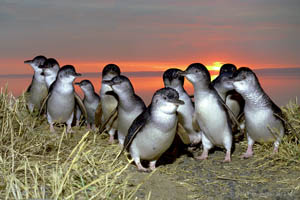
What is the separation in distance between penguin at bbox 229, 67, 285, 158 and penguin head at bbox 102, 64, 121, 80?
1.99 metres

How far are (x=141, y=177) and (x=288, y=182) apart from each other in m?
1.86

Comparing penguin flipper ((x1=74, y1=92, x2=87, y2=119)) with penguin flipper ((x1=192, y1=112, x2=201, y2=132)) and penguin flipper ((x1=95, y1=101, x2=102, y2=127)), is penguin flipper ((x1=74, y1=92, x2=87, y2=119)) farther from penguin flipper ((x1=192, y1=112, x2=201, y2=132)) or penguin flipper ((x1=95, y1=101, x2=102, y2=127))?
penguin flipper ((x1=192, y1=112, x2=201, y2=132))

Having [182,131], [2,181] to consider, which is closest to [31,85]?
[182,131]

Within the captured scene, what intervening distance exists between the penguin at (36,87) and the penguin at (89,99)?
929mm

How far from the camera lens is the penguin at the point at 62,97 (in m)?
7.85

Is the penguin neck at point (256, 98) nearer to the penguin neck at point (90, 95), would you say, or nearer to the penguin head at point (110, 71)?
the penguin head at point (110, 71)

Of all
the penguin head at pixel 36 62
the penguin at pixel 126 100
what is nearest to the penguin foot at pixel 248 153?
the penguin at pixel 126 100

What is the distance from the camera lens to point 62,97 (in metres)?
7.97

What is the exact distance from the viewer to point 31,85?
368 inches

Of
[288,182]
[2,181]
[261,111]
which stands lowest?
[288,182]

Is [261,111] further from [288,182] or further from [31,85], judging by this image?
[31,85]

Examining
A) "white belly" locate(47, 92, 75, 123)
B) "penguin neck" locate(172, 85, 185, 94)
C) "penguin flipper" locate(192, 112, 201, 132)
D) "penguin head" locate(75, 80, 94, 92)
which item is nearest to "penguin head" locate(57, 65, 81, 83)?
"white belly" locate(47, 92, 75, 123)

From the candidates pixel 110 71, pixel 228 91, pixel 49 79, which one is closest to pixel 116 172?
pixel 110 71

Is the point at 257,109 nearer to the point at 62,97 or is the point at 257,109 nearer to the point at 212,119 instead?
the point at 212,119
